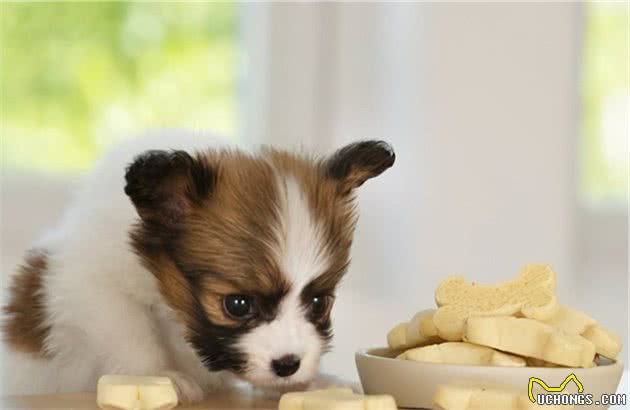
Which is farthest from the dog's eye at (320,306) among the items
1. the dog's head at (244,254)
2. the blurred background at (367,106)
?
the blurred background at (367,106)

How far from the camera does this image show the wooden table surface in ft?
4.44

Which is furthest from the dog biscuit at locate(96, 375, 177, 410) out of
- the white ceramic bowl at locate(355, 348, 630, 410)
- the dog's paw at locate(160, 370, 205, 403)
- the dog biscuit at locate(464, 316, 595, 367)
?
the dog biscuit at locate(464, 316, 595, 367)

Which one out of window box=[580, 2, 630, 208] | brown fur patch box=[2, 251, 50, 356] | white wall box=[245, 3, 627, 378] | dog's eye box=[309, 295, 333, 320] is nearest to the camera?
dog's eye box=[309, 295, 333, 320]

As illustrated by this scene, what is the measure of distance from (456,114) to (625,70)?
95 centimetres

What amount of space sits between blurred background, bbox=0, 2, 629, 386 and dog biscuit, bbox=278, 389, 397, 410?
67.2 inches

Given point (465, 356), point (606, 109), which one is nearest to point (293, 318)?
point (465, 356)

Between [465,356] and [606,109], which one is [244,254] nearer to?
[465,356]

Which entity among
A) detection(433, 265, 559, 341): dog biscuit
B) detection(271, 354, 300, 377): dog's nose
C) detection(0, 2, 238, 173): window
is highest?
detection(0, 2, 238, 173): window

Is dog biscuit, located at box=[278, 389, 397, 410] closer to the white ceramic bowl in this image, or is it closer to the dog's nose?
the white ceramic bowl

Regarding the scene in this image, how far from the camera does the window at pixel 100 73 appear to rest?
3172mm

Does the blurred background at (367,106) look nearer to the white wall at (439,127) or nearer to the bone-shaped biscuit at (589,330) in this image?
the white wall at (439,127)

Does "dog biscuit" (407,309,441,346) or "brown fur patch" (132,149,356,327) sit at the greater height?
"brown fur patch" (132,149,356,327)

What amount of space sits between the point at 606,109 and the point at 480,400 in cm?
268

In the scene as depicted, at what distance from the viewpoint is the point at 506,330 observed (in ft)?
4.41
